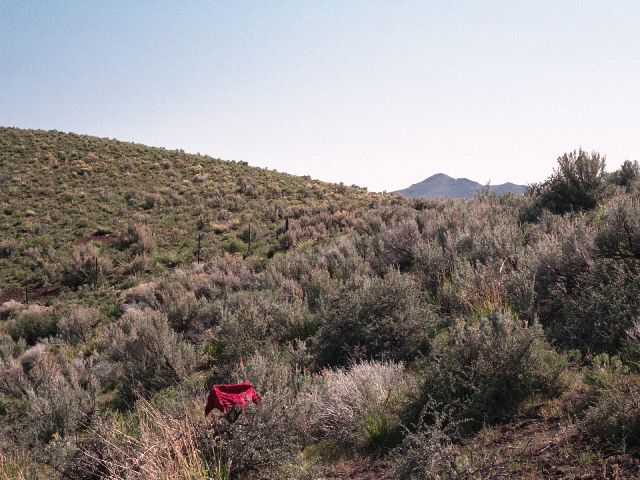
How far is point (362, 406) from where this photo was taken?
4633 mm

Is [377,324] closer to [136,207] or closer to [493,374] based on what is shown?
[493,374]

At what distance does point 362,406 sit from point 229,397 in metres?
1.42

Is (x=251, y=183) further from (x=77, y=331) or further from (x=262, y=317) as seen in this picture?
(x=262, y=317)

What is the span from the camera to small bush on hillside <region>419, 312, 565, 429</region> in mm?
4258

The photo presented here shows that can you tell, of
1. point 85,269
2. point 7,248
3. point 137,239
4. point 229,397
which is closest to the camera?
point 229,397

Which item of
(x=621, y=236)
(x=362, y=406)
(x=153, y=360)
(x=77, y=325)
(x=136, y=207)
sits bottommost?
(x=77, y=325)

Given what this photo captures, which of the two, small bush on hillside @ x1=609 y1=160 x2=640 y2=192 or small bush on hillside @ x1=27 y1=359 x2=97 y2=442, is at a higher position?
small bush on hillside @ x1=609 y1=160 x2=640 y2=192

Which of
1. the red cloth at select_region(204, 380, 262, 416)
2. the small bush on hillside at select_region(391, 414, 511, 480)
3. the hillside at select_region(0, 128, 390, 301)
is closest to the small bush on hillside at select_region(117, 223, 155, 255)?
the hillside at select_region(0, 128, 390, 301)

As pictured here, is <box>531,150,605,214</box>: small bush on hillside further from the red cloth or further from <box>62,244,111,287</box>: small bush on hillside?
<box>62,244,111,287</box>: small bush on hillside

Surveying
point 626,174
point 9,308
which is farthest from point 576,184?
point 9,308

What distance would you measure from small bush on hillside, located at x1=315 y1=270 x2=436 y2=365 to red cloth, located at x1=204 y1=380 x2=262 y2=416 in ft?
7.24

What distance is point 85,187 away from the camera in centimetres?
3056

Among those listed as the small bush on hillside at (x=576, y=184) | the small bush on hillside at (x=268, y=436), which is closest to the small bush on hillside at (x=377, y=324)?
the small bush on hillside at (x=268, y=436)

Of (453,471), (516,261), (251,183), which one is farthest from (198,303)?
(251,183)
